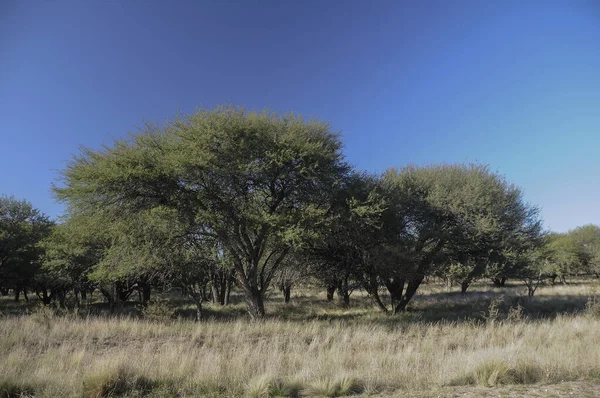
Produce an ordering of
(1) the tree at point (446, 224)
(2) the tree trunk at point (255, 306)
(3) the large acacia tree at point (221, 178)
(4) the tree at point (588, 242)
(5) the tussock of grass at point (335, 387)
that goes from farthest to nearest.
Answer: (4) the tree at point (588, 242) → (1) the tree at point (446, 224) → (2) the tree trunk at point (255, 306) → (3) the large acacia tree at point (221, 178) → (5) the tussock of grass at point (335, 387)

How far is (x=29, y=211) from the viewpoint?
31.6 m

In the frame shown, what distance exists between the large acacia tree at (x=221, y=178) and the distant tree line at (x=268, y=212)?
2.0 inches

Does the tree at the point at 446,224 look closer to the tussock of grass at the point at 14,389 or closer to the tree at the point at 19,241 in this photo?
the tussock of grass at the point at 14,389

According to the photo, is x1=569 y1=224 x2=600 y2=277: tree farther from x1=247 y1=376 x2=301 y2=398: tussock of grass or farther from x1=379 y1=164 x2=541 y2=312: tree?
x1=247 y1=376 x2=301 y2=398: tussock of grass

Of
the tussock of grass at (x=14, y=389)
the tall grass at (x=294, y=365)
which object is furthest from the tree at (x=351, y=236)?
the tussock of grass at (x=14, y=389)

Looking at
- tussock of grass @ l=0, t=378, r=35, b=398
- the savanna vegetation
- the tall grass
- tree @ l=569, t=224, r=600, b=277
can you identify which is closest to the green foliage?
the savanna vegetation

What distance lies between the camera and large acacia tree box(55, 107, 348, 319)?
41.5ft

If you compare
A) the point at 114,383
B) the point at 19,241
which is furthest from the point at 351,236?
the point at 19,241

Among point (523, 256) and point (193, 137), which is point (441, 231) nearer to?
point (523, 256)

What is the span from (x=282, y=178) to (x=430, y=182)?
10744mm

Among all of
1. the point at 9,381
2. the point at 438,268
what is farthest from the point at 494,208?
the point at 9,381

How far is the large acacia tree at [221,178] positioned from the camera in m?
12.7

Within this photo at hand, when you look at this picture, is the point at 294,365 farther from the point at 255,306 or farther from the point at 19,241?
the point at 19,241

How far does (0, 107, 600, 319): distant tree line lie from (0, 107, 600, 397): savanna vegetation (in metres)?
0.09
